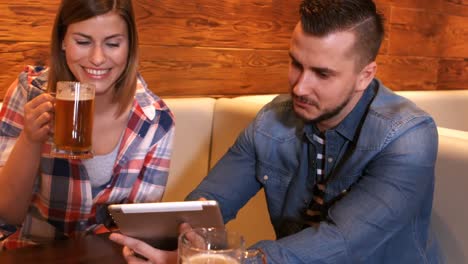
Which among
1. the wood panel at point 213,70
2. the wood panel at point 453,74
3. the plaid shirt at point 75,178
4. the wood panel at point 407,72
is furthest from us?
the wood panel at point 453,74

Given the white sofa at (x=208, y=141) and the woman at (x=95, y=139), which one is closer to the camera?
the woman at (x=95, y=139)

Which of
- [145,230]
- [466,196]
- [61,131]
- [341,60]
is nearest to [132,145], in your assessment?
[61,131]

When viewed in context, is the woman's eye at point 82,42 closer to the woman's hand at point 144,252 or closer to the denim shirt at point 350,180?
the denim shirt at point 350,180

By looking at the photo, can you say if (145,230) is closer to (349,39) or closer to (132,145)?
(132,145)

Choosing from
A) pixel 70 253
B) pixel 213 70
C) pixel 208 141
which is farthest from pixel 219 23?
pixel 70 253


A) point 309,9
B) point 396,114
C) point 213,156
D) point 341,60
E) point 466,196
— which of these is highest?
point 309,9

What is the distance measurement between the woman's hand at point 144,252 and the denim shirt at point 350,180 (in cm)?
23

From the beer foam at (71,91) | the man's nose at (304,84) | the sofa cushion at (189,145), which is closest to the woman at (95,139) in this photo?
the beer foam at (71,91)

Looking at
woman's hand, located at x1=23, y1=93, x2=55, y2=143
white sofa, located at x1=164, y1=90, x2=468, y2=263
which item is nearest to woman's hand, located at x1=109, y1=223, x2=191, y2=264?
woman's hand, located at x1=23, y1=93, x2=55, y2=143

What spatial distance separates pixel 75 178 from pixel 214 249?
83 centimetres

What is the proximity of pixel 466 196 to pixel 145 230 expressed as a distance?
3.22ft

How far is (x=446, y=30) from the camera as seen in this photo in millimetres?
3908

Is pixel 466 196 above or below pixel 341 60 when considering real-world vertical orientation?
below

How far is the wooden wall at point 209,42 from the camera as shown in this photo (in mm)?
2230
